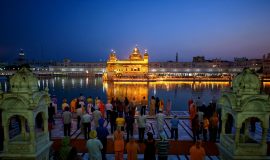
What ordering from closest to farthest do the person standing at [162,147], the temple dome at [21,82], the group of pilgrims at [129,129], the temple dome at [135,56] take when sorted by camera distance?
the group of pilgrims at [129,129], the temple dome at [21,82], the person standing at [162,147], the temple dome at [135,56]

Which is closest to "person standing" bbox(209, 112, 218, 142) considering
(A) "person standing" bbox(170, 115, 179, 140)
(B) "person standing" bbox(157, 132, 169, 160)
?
(A) "person standing" bbox(170, 115, 179, 140)

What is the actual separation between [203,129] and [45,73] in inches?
4325

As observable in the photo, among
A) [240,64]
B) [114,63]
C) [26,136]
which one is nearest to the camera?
[26,136]

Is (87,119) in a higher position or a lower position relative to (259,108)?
lower

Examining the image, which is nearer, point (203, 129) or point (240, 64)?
point (203, 129)

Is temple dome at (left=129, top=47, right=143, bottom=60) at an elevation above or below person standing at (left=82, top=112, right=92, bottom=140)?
above


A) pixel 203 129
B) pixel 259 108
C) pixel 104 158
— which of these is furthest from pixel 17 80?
pixel 203 129

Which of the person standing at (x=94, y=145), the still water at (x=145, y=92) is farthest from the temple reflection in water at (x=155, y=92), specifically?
the person standing at (x=94, y=145)

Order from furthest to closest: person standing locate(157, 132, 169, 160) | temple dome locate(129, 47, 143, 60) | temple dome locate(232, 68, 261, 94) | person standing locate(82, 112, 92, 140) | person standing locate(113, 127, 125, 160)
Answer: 1. temple dome locate(129, 47, 143, 60)
2. person standing locate(82, 112, 92, 140)
3. person standing locate(113, 127, 125, 160)
4. person standing locate(157, 132, 169, 160)
5. temple dome locate(232, 68, 261, 94)

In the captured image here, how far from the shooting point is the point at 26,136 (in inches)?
252

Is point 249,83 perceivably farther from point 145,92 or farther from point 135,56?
point 135,56

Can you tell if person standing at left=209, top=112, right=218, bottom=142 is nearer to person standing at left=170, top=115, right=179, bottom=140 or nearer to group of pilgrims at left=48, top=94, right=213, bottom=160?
group of pilgrims at left=48, top=94, right=213, bottom=160

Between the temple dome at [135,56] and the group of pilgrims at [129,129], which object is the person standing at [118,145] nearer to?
the group of pilgrims at [129,129]

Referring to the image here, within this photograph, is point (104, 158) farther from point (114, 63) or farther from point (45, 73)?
point (45, 73)
